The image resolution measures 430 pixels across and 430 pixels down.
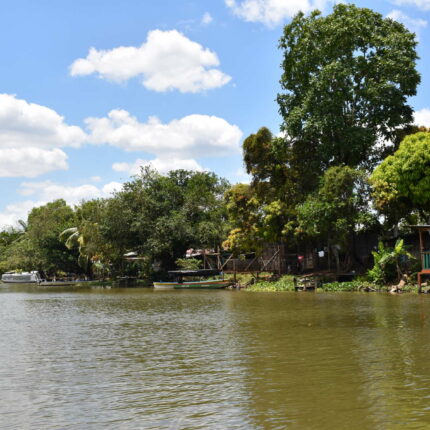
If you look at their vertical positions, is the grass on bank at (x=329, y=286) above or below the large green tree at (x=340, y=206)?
below

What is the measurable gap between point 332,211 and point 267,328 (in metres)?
18.2

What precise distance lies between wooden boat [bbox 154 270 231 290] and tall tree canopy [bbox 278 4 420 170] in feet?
46.0

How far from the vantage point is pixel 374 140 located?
116 feet

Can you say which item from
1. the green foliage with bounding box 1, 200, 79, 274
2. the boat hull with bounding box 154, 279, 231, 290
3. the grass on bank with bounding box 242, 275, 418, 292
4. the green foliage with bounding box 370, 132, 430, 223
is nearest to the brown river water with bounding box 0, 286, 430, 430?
the grass on bank with bounding box 242, 275, 418, 292

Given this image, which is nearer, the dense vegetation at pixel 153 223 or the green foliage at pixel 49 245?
the dense vegetation at pixel 153 223

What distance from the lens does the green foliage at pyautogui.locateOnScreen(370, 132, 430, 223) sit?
29.0m

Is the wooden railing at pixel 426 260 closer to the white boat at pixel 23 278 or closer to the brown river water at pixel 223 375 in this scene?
the brown river water at pixel 223 375

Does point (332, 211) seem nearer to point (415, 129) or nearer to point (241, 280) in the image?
point (415, 129)

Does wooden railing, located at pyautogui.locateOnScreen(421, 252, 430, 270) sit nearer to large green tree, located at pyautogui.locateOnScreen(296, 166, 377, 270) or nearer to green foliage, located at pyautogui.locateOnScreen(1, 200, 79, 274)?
large green tree, located at pyautogui.locateOnScreen(296, 166, 377, 270)

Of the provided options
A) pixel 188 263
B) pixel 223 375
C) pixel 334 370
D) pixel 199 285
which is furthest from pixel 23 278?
pixel 334 370

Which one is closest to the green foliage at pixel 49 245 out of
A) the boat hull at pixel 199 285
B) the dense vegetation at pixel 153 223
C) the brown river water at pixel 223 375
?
the dense vegetation at pixel 153 223

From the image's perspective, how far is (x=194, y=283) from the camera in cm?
4416

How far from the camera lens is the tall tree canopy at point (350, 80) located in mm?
33469

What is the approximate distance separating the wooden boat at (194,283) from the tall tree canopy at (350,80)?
1402 centimetres
